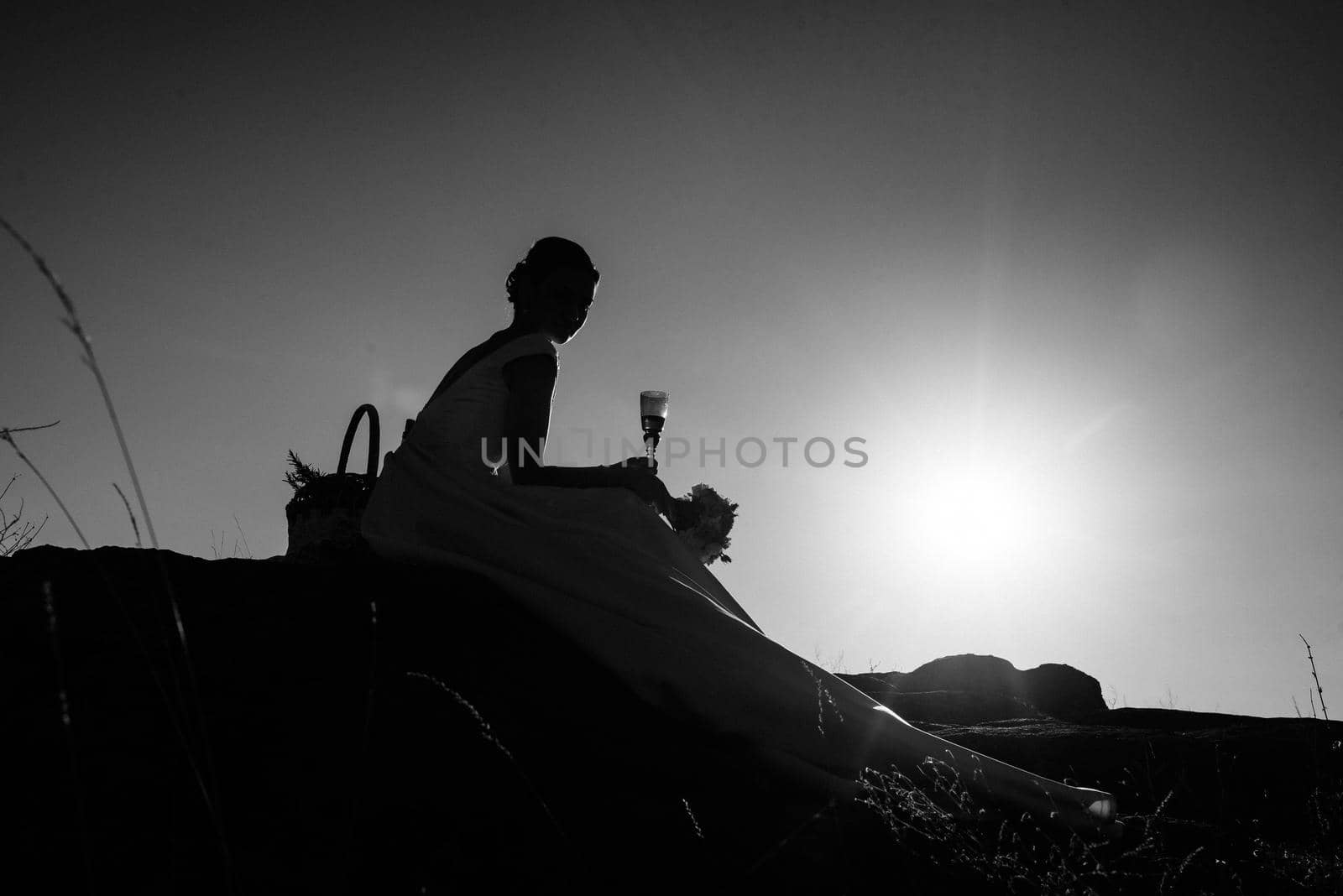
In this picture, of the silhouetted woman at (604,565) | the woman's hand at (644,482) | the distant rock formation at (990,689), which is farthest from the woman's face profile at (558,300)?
the distant rock formation at (990,689)

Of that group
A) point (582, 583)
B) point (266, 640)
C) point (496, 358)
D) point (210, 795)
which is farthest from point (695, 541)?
point (210, 795)

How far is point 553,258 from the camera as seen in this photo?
318 cm

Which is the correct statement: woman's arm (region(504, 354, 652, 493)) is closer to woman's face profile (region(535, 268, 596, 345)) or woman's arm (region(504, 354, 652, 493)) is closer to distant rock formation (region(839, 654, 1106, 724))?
woman's face profile (region(535, 268, 596, 345))

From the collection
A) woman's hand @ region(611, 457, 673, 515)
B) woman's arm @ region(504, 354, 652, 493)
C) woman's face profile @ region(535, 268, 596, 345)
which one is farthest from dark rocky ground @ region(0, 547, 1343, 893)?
woman's face profile @ region(535, 268, 596, 345)

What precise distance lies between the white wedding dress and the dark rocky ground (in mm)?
88

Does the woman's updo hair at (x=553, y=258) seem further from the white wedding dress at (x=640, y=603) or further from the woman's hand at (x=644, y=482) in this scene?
the woman's hand at (x=644, y=482)

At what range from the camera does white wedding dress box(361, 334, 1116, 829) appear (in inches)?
85.2

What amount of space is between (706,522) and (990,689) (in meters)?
4.82

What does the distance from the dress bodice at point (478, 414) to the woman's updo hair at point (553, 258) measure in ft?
1.30

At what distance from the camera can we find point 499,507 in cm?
262

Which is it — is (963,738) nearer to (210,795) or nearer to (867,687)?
A: (867,687)

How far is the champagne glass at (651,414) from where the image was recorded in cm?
343

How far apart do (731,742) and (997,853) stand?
0.71 m

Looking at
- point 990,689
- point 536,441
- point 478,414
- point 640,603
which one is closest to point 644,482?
point 536,441
